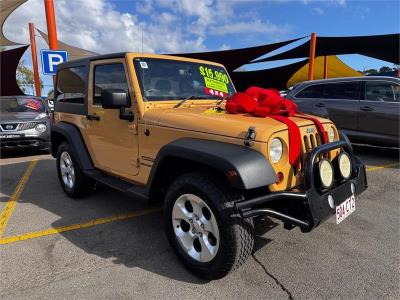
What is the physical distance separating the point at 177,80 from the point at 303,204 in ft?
6.73

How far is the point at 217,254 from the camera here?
9.09 feet

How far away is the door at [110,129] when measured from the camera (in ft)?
12.5

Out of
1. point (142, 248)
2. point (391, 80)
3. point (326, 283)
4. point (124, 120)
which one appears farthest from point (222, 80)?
point (391, 80)

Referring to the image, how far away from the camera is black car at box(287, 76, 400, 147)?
22.9ft

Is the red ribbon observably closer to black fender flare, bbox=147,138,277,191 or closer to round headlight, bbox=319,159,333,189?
round headlight, bbox=319,159,333,189

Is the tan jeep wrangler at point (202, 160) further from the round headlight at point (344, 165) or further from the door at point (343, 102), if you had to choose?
the door at point (343, 102)

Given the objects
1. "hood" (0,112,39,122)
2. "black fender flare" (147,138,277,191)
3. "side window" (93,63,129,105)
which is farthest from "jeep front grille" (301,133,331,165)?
"hood" (0,112,39,122)

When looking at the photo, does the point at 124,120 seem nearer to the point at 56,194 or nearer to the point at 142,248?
the point at 142,248

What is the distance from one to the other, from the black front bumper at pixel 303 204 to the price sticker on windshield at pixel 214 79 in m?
1.83

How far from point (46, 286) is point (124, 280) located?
0.60m

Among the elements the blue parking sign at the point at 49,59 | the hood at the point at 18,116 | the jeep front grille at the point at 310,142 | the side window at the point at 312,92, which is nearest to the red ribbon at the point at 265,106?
the jeep front grille at the point at 310,142

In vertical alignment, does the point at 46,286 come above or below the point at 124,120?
below

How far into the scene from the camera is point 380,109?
23.3 ft

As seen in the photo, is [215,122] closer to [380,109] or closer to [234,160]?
[234,160]
